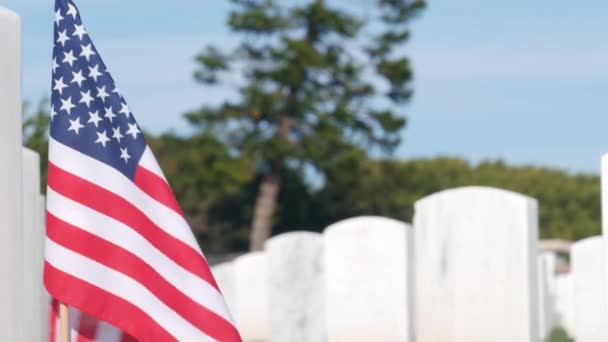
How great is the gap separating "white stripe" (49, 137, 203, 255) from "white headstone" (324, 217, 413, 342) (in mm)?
7481

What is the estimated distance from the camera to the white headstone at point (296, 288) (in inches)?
567

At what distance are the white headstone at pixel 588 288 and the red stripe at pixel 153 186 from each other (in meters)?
10.3

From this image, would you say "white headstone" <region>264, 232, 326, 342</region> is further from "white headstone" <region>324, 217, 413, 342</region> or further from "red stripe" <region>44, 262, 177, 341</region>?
"red stripe" <region>44, 262, 177, 341</region>

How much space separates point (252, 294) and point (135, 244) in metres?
15.1

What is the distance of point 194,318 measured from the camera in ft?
15.6

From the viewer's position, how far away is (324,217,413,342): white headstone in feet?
39.9

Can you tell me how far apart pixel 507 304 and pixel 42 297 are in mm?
3592

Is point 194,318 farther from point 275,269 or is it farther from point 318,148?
point 318,148

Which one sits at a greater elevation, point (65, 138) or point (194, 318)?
point (65, 138)

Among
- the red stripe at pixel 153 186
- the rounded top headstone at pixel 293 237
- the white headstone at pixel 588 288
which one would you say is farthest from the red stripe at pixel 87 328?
the white headstone at pixel 588 288

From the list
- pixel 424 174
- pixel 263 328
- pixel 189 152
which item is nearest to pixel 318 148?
pixel 189 152

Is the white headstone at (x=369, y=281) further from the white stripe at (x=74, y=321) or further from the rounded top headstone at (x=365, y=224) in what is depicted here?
the white stripe at (x=74, y=321)

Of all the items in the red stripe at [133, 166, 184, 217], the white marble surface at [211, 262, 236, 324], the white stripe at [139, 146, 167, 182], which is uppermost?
the white stripe at [139, 146, 167, 182]

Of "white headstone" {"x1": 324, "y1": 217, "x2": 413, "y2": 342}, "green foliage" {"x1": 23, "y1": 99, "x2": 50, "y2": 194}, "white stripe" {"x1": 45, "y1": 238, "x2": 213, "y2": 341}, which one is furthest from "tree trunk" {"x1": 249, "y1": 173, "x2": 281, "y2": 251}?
"white stripe" {"x1": 45, "y1": 238, "x2": 213, "y2": 341}
